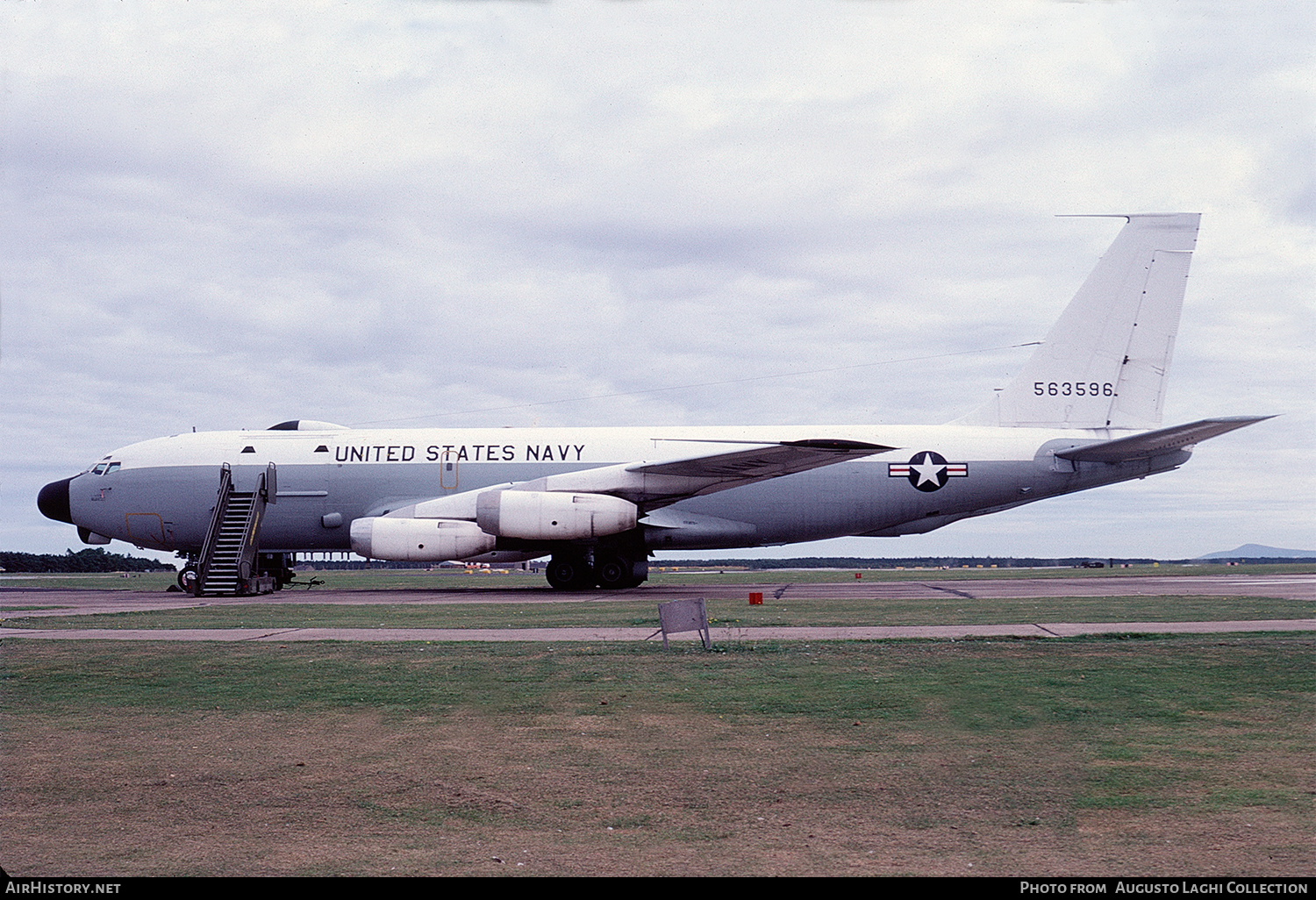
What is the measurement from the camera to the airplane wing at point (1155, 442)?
25703mm

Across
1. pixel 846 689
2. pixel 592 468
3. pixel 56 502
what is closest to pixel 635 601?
pixel 592 468


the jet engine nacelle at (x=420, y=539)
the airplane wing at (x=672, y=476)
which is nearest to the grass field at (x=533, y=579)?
the airplane wing at (x=672, y=476)

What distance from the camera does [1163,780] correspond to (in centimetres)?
630

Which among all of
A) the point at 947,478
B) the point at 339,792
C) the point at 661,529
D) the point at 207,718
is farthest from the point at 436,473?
the point at 339,792

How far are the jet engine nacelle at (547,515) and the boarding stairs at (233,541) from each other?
699cm

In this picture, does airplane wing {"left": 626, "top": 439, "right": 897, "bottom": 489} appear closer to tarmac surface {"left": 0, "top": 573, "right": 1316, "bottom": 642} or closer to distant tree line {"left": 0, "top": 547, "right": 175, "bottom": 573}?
tarmac surface {"left": 0, "top": 573, "right": 1316, "bottom": 642}

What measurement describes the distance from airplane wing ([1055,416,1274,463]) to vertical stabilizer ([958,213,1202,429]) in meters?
1.54

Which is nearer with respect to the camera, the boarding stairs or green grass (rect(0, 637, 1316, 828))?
green grass (rect(0, 637, 1316, 828))

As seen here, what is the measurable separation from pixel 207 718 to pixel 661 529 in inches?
817

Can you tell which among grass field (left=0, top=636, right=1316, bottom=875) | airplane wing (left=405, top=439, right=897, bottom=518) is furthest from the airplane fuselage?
grass field (left=0, top=636, right=1316, bottom=875)

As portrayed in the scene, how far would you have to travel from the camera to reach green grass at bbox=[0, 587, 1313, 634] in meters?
17.1

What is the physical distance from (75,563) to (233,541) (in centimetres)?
5887

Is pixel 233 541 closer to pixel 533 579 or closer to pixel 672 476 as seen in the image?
pixel 672 476

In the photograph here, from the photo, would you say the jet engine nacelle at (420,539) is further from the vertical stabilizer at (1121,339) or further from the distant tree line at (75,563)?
the distant tree line at (75,563)
